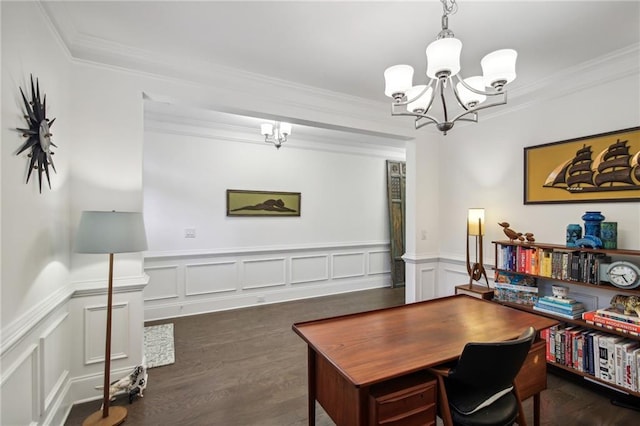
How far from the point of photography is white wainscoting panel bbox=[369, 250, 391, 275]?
18.0ft

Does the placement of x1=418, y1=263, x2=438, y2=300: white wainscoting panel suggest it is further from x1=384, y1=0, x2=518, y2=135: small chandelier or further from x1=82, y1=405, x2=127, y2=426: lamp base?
A: x1=82, y1=405, x2=127, y2=426: lamp base

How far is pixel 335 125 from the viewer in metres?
3.19

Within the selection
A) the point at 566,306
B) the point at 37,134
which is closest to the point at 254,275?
the point at 37,134

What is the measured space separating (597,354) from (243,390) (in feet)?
9.07

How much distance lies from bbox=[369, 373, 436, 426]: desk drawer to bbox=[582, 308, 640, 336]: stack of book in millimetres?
1780

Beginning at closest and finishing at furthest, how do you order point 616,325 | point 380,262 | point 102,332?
point 616,325 → point 102,332 → point 380,262

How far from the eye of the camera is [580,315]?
2.42 metres

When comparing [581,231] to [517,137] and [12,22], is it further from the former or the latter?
[12,22]

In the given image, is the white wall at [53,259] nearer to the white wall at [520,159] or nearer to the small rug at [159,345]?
the small rug at [159,345]

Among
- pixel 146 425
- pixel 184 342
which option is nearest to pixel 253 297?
pixel 184 342

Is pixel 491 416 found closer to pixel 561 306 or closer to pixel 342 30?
pixel 561 306

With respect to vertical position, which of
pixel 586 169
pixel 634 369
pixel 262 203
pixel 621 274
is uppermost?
pixel 586 169

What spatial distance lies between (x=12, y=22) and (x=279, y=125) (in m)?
2.54

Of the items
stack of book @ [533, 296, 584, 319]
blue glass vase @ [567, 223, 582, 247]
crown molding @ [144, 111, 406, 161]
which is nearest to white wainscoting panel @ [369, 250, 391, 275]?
crown molding @ [144, 111, 406, 161]
